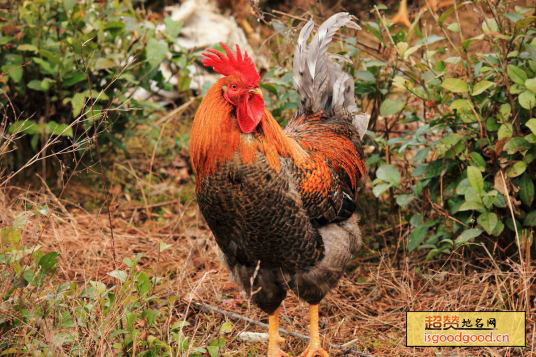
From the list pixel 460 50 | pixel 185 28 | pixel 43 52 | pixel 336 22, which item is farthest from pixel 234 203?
pixel 185 28

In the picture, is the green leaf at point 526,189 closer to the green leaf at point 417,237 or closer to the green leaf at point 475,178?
the green leaf at point 475,178

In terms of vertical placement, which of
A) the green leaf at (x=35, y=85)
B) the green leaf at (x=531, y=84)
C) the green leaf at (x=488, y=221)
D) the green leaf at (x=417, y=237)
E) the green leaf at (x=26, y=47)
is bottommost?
the green leaf at (x=417, y=237)

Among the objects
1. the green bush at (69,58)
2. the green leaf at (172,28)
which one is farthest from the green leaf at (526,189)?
the green leaf at (172,28)

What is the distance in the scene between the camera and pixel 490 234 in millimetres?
4145

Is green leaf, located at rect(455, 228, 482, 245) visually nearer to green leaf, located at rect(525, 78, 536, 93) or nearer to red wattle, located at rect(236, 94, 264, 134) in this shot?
green leaf, located at rect(525, 78, 536, 93)

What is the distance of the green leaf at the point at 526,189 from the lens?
13.4ft

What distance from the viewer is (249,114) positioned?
3.30m

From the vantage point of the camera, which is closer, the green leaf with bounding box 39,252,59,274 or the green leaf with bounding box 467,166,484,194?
the green leaf with bounding box 39,252,59,274

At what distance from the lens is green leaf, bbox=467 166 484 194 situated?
13.1 ft

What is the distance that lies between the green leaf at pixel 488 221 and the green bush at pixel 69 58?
2.55 meters

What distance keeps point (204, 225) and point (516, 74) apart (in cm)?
274

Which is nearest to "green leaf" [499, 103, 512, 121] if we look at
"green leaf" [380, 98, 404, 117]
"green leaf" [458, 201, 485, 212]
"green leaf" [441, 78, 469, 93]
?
"green leaf" [441, 78, 469, 93]

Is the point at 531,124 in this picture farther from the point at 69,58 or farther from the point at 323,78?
the point at 69,58

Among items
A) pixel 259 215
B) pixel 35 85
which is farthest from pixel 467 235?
pixel 35 85
